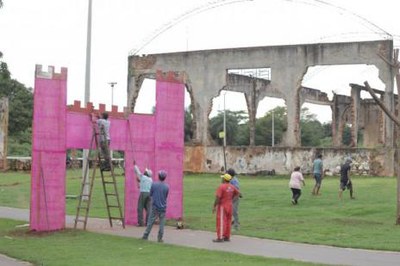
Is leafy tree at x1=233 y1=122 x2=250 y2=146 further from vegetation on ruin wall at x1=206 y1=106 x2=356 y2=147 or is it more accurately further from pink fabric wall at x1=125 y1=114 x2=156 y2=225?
pink fabric wall at x1=125 y1=114 x2=156 y2=225

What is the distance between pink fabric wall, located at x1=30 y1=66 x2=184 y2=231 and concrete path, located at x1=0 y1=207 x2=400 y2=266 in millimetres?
1449

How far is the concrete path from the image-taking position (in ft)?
42.7

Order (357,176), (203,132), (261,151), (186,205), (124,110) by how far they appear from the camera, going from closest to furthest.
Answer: (124,110) < (186,205) < (357,176) < (261,151) < (203,132)

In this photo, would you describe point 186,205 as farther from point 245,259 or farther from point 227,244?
point 245,259

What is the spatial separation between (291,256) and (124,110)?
8.92 m

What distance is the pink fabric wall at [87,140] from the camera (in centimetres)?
1803

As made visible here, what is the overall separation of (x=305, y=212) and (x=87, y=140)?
7.45m

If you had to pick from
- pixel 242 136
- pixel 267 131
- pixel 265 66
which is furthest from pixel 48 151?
pixel 242 136

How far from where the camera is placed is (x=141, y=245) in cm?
1495

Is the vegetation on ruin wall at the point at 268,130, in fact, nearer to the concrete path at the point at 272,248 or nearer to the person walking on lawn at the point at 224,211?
the concrete path at the point at 272,248

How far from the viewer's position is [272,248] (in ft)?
48.2

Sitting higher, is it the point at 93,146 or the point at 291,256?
the point at 93,146

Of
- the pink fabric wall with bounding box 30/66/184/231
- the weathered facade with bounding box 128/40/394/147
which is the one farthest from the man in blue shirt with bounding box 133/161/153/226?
the weathered facade with bounding box 128/40/394/147

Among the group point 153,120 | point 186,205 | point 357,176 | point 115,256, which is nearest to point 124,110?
point 153,120
